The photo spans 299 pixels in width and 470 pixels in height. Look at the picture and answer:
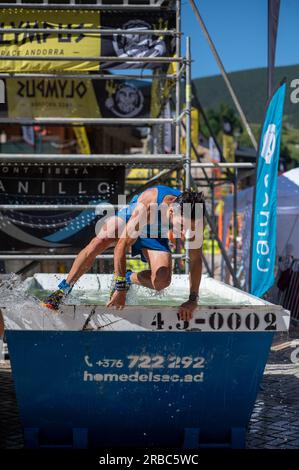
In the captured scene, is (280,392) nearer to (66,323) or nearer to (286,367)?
(286,367)

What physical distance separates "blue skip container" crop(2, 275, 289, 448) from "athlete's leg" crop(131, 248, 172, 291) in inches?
45.9

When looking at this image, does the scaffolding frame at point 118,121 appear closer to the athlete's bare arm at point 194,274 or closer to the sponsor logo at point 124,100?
the athlete's bare arm at point 194,274

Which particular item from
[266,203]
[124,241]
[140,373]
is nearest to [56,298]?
[124,241]

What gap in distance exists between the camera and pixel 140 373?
14.0 ft

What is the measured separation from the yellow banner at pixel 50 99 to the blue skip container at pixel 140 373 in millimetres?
8494

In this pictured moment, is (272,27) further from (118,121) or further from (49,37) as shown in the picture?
(49,37)

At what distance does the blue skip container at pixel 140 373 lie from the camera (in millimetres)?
4164

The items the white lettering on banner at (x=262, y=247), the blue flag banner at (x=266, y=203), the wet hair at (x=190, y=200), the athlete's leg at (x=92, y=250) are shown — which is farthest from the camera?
Result: the white lettering on banner at (x=262, y=247)

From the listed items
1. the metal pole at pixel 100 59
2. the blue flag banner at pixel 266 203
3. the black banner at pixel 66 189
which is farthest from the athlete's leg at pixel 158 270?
the metal pole at pixel 100 59

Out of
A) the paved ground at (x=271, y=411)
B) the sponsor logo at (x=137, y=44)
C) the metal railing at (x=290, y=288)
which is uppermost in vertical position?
the sponsor logo at (x=137, y=44)

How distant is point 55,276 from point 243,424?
276 centimetres

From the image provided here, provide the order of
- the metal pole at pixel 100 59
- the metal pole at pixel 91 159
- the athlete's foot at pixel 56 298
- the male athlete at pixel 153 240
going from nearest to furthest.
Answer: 1. the athlete's foot at pixel 56 298
2. the male athlete at pixel 153 240
3. the metal pole at pixel 91 159
4. the metal pole at pixel 100 59

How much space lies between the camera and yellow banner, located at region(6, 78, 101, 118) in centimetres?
1214

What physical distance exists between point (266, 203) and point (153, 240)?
2.43m
